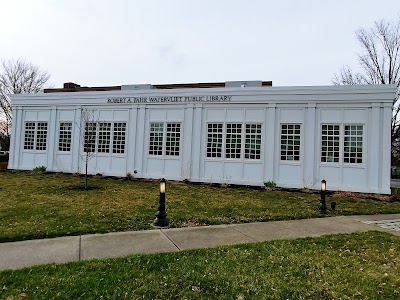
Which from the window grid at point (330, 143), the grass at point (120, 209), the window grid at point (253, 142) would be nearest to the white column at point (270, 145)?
the window grid at point (253, 142)

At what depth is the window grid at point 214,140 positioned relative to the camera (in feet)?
50.5

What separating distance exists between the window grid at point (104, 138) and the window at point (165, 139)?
271 cm

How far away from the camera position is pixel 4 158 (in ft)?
88.7

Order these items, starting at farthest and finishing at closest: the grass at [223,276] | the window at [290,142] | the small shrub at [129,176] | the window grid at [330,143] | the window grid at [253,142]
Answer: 1. the small shrub at [129,176]
2. the window grid at [253,142]
3. the window at [290,142]
4. the window grid at [330,143]
5. the grass at [223,276]

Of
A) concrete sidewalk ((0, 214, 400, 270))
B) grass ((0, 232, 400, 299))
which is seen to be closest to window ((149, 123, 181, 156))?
concrete sidewalk ((0, 214, 400, 270))

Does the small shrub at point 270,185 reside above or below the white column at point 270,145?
below

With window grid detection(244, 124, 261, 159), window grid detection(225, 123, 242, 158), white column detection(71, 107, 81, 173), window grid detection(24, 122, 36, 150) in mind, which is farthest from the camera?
window grid detection(24, 122, 36, 150)

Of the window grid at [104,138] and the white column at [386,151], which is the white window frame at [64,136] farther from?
the white column at [386,151]

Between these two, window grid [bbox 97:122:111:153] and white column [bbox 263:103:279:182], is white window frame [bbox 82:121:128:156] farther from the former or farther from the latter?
white column [bbox 263:103:279:182]

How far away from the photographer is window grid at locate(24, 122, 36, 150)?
61.5 ft

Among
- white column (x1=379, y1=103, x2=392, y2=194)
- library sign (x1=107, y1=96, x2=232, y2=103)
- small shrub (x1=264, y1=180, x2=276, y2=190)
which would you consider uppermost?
library sign (x1=107, y1=96, x2=232, y2=103)

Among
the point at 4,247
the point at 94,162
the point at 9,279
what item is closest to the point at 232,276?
the point at 9,279

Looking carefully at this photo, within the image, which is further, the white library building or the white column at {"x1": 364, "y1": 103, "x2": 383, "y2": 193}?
the white library building

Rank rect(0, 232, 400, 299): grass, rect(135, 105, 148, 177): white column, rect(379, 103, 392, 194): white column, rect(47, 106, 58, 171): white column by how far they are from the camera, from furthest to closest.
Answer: rect(47, 106, 58, 171): white column, rect(135, 105, 148, 177): white column, rect(379, 103, 392, 194): white column, rect(0, 232, 400, 299): grass
